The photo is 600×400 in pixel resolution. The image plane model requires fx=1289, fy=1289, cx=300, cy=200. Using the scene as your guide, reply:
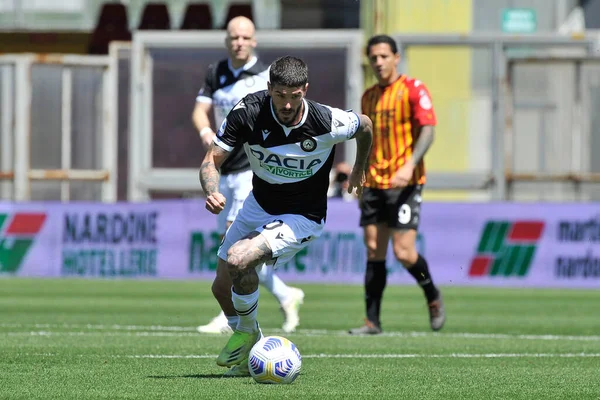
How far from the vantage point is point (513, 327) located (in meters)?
11.4

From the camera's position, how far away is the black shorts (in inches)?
412

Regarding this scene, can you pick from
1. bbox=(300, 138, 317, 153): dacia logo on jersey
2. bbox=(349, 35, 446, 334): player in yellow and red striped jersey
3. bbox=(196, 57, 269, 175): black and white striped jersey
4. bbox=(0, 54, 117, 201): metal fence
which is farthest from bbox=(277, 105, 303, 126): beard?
bbox=(0, 54, 117, 201): metal fence

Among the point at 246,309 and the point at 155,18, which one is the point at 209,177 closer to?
the point at 246,309

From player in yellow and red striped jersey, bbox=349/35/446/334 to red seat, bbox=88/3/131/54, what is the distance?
61.3 feet

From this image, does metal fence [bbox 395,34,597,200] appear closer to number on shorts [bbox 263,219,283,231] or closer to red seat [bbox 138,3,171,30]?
red seat [bbox 138,3,171,30]

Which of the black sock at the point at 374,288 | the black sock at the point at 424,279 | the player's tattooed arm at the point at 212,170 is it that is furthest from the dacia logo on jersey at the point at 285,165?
the black sock at the point at 424,279

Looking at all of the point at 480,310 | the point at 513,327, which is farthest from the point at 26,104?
the point at 513,327

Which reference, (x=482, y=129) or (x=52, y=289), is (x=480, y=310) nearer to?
(x=52, y=289)

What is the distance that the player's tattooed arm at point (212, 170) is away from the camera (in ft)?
23.8

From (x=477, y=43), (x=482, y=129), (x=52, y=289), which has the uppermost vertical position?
(x=477, y=43)

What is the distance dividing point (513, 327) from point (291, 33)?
39.4 feet

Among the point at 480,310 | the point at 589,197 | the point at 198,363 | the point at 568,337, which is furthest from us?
the point at 589,197

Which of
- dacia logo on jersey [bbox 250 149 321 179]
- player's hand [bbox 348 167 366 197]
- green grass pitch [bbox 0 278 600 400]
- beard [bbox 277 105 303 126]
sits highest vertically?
beard [bbox 277 105 303 126]

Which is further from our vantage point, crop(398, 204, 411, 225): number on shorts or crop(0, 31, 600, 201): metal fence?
crop(0, 31, 600, 201): metal fence
